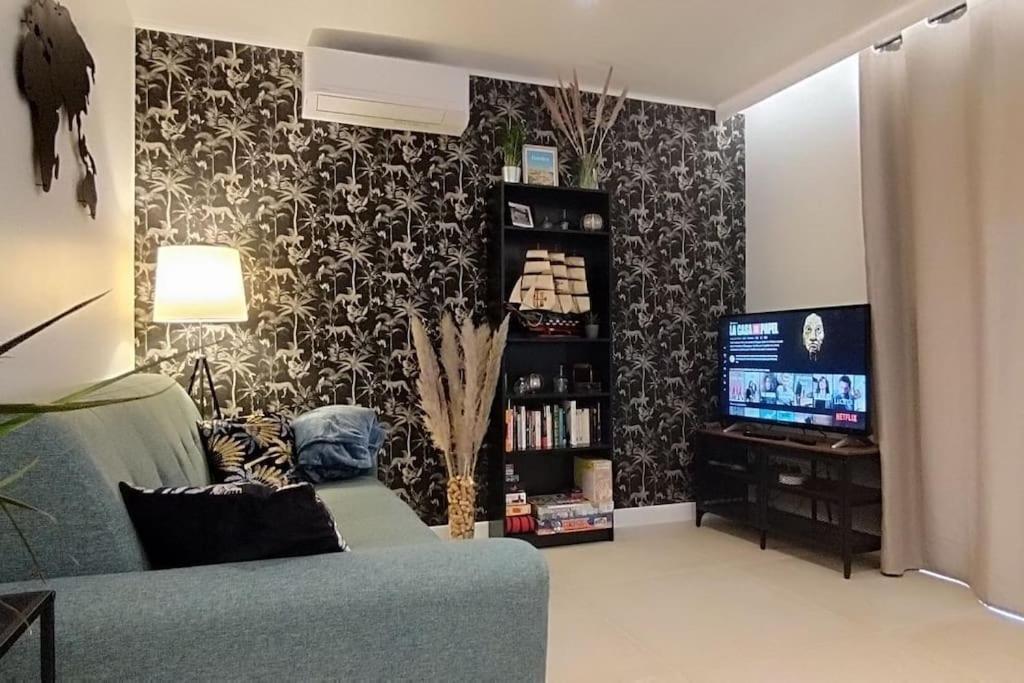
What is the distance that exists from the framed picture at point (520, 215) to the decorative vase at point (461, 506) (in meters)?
1.41

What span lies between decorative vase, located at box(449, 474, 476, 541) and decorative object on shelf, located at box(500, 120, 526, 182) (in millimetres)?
1635

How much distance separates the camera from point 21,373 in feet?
5.39

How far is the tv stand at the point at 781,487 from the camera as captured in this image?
10.3 feet

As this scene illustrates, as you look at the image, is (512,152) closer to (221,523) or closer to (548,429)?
(548,429)

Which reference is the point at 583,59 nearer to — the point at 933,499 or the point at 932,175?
the point at 932,175

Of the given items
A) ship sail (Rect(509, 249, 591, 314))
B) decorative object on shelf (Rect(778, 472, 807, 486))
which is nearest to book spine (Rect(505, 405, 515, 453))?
ship sail (Rect(509, 249, 591, 314))

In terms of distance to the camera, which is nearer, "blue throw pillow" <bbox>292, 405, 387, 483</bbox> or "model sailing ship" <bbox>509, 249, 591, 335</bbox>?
"blue throw pillow" <bbox>292, 405, 387, 483</bbox>

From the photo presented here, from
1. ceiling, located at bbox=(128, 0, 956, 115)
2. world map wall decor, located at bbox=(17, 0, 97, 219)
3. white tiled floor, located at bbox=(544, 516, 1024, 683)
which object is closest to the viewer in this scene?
world map wall decor, located at bbox=(17, 0, 97, 219)

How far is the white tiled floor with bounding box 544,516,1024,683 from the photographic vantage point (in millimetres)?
2229

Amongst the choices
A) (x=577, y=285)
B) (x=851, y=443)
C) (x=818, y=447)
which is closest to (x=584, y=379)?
(x=577, y=285)

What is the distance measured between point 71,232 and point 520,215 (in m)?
2.21

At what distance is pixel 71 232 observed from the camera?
2.11 m

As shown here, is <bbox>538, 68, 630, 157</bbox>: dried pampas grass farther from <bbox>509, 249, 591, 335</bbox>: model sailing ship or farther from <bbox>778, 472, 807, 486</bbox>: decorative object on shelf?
<bbox>778, 472, 807, 486</bbox>: decorative object on shelf

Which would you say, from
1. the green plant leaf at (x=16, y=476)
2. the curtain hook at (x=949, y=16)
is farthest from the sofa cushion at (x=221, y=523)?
the curtain hook at (x=949, y=16)
